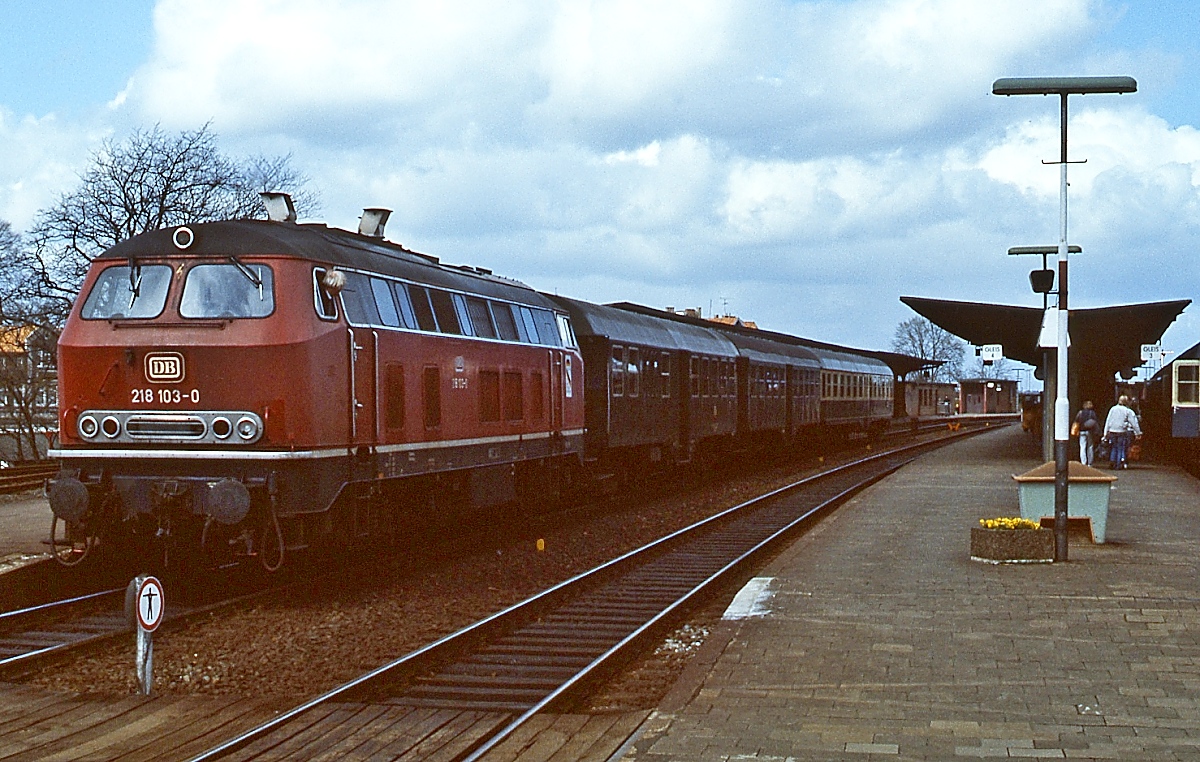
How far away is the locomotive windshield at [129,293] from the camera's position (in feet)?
38.1

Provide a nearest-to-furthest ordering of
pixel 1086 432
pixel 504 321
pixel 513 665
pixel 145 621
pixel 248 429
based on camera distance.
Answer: pixel 145 621
pixel 513 665
pixel 248 429
pixel 504 321
pixel 1086 432

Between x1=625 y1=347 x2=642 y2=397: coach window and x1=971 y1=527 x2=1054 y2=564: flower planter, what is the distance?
978 cm

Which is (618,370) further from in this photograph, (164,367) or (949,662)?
(949,662)

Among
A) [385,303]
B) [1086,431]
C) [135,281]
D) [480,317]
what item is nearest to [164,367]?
[135,281]

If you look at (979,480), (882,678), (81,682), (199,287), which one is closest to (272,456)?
(199,287)

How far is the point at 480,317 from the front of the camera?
50.0 feet

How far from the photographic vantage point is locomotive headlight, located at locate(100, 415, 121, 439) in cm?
1136

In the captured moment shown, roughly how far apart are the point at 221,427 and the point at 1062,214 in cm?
854

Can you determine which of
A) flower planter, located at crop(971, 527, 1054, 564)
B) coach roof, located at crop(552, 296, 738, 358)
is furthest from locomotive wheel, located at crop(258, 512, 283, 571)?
coach roof, located at crop(552, 296, 738, 358)

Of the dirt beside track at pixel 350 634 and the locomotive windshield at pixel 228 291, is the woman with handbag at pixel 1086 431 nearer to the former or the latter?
the dirt beside track at pixel 350 634

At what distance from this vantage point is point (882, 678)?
795 cm

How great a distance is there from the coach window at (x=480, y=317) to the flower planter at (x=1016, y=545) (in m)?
5.86

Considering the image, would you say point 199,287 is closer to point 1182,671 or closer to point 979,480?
point 1182,671

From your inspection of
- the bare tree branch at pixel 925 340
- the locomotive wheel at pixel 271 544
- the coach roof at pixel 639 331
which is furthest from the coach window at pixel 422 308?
the bare tree branch at pixel 925 340
